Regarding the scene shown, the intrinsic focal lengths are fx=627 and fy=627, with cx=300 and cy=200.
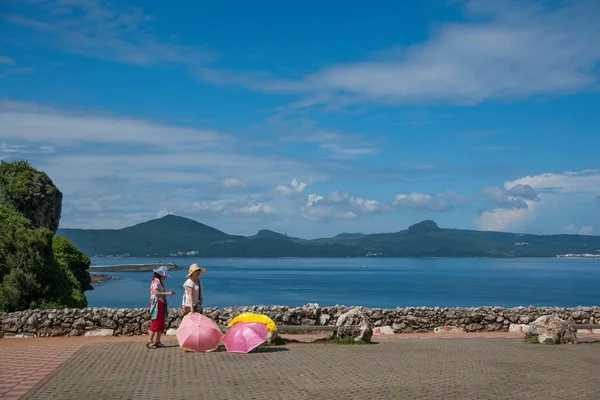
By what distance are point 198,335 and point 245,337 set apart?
1.04 m

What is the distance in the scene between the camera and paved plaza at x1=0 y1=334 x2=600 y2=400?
955 centimetres

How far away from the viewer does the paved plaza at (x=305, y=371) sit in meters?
9.55

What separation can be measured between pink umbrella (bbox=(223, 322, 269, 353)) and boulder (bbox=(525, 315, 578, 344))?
271 inches

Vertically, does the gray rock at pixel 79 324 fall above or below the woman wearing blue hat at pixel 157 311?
below

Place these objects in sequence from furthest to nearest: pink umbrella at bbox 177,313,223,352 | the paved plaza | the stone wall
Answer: the stone wall, pink umbrella at bbox 177,313,223,352, the paved plaza

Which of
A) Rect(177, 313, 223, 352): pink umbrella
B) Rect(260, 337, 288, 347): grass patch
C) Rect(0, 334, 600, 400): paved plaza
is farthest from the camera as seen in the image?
Rect(260, 337, 288, 347): grass patch

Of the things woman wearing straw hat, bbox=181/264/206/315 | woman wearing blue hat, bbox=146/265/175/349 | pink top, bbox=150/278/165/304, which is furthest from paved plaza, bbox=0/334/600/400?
pink top, bbox=150/278/165/304

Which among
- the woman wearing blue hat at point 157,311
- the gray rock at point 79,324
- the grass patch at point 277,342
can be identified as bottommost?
the grass patch at point 277,342

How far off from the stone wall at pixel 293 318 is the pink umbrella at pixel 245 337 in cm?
325

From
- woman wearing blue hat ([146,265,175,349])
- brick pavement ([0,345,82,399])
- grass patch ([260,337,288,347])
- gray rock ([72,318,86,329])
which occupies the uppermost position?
woman wearing blue hat ([146,265,175,349])

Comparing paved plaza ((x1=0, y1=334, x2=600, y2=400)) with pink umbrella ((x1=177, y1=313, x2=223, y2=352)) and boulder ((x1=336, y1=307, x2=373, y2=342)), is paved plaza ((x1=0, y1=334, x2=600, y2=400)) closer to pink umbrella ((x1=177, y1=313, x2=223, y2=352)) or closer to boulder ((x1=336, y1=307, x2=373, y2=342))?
pink umbrella ((x1=177, y1=313, x2=223, y2=352))

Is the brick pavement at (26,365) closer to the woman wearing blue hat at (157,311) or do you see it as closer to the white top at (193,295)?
the woman wearing blue hat at (157,311)

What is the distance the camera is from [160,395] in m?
9.36

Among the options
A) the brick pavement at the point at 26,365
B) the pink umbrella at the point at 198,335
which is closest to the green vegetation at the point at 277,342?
the pink umbrella at the point at 198,335
